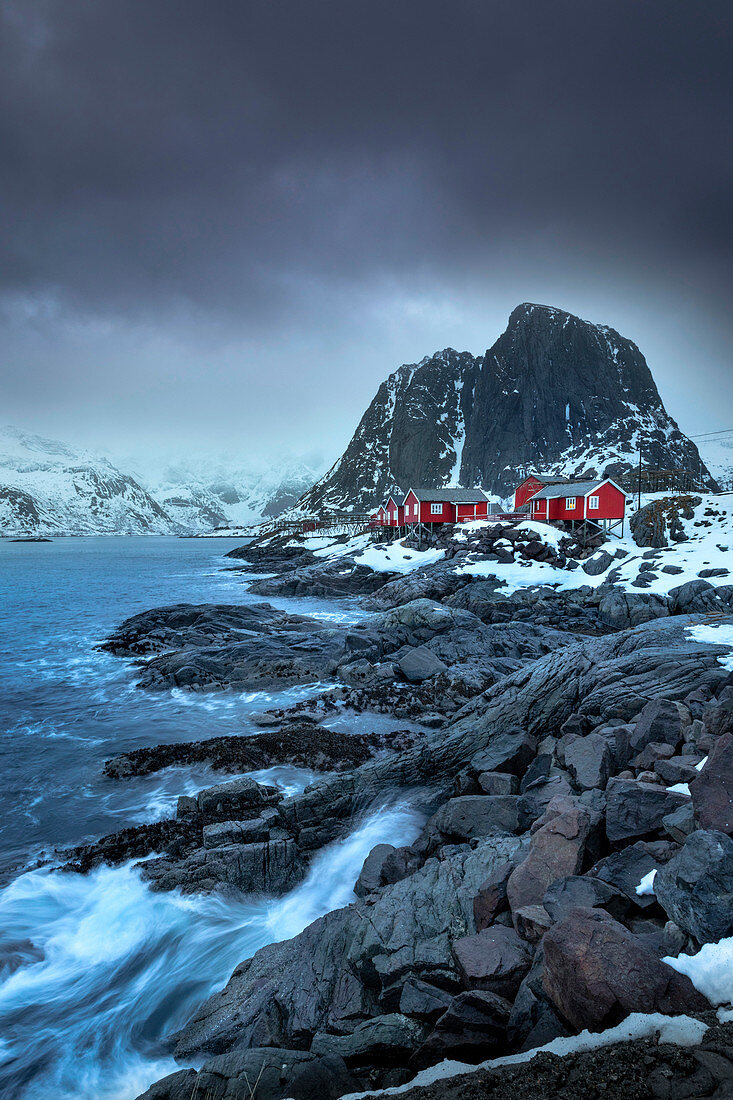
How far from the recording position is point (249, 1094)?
534 cm

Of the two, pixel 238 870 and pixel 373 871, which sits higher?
pixel 373 871

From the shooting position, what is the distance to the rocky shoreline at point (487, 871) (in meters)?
4.91

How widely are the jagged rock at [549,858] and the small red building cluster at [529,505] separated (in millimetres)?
54184

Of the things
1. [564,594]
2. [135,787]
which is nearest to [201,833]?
[135,787]

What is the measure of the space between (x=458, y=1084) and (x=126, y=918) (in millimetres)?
9079

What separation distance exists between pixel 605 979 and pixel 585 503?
59185 millimetres

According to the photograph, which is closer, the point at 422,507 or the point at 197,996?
the point at 197,996

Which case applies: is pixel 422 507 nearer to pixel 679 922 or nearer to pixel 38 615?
pixel 38 615

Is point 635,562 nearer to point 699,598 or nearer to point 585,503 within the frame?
point 699,598

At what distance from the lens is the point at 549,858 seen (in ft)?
24.0

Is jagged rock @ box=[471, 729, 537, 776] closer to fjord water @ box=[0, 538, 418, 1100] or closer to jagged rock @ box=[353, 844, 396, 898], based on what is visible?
fjord water @ box=[0, 538, 418, 1100]

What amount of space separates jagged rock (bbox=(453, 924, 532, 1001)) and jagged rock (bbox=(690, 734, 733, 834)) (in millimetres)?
2990

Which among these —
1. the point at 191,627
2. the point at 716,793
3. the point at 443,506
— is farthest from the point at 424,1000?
the point at 443,506

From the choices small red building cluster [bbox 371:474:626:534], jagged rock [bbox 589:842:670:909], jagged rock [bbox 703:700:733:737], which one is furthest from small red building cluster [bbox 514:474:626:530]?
jagged rock [bbox 589:842:670:909]
